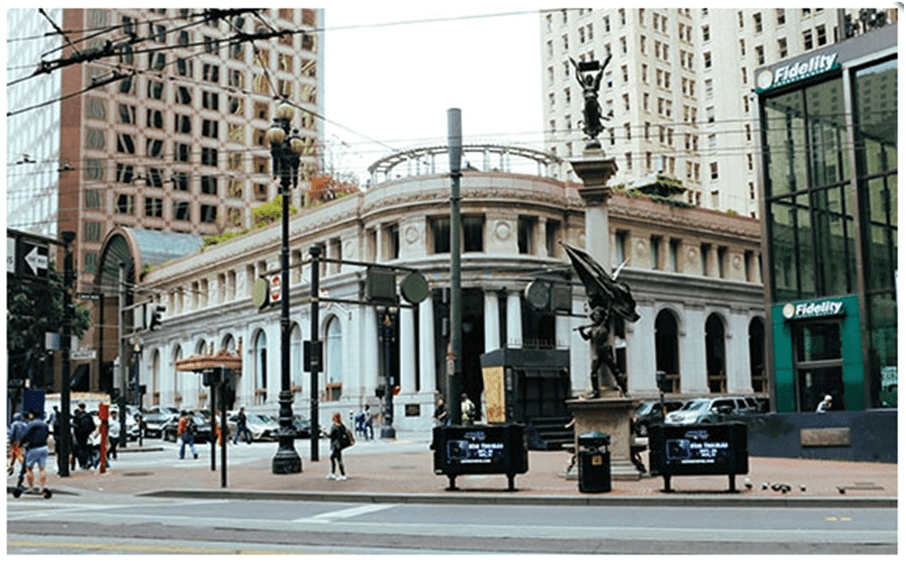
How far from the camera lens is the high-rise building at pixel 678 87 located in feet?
305

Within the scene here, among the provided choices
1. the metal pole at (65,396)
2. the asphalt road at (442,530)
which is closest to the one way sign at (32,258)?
the metal pole at (65,396)

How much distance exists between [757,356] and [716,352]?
395 cm

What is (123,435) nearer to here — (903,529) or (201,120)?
(903,529)

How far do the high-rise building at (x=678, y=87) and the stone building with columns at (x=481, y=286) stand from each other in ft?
93.5

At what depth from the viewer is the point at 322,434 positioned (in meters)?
49.9

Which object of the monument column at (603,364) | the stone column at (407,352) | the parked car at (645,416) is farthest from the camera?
the stone column at (407,352)

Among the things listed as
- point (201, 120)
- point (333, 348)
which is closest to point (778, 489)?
point (333, 348)

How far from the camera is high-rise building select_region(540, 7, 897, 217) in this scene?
93062mm

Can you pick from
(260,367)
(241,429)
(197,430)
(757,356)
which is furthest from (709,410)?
(260,367)

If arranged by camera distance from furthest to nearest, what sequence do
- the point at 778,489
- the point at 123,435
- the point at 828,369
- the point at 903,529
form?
the point at 123,435 < the point at 828,369 < the point at 778,489 < the point at 903,529

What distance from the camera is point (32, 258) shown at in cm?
2277

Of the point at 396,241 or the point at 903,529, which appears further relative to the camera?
the point at 396,241

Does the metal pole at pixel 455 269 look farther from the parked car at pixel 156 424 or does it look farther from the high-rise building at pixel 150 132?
the high-rise building at pixel 150 132

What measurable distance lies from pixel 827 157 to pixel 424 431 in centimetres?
2479
